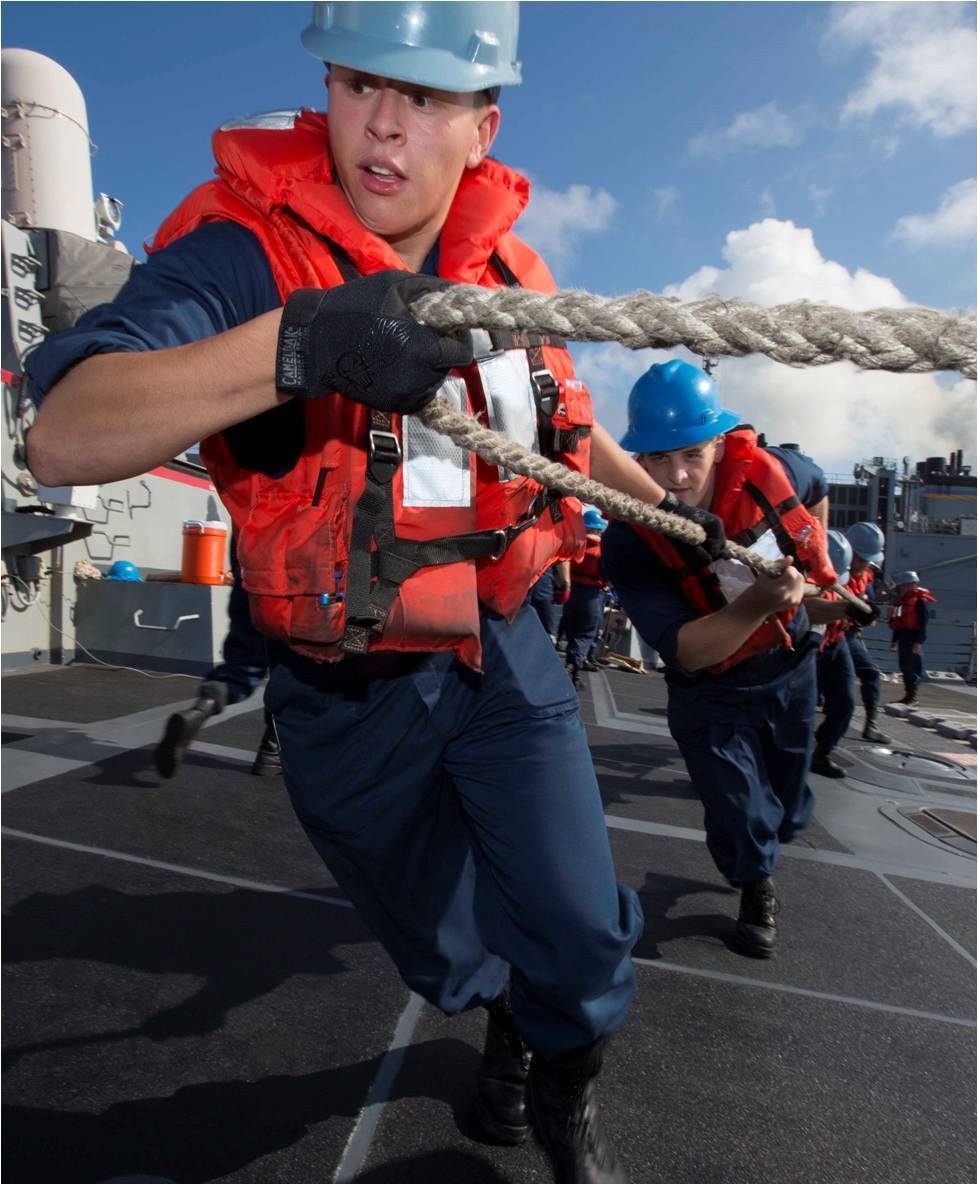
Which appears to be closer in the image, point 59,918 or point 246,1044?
point 246,1044

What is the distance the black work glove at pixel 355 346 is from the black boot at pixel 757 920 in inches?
98.2

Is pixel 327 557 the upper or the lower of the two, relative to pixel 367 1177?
upper

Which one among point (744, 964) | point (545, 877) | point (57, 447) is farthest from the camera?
point (744, 964)

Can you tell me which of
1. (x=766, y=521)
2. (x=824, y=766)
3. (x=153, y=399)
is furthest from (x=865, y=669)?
(x=153, y=399)

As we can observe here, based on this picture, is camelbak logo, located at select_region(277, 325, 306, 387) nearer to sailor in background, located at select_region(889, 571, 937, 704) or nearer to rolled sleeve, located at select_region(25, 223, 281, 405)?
rolled sleeve, located at select_region(25, 223, 281, 405)

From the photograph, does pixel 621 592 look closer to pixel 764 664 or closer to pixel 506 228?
pixel 764 664

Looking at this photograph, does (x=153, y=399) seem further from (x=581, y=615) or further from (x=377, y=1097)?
(x=581, y=615)

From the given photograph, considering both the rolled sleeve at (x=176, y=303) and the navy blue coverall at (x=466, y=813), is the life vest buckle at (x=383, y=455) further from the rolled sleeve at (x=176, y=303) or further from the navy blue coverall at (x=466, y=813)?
the rolled sleeve at (x=176, y=303)

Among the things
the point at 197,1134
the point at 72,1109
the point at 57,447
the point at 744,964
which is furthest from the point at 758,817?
the point at 57,447

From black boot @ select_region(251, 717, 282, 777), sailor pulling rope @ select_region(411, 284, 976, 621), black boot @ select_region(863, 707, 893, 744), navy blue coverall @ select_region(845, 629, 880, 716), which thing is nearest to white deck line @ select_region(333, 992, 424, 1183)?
sailor pulling rope @ select_region(411, 284, 976, 621)

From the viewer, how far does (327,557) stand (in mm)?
1347

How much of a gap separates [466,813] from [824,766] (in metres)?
4.93

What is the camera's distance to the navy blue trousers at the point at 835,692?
5.97 m

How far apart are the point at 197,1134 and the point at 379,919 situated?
57cm
